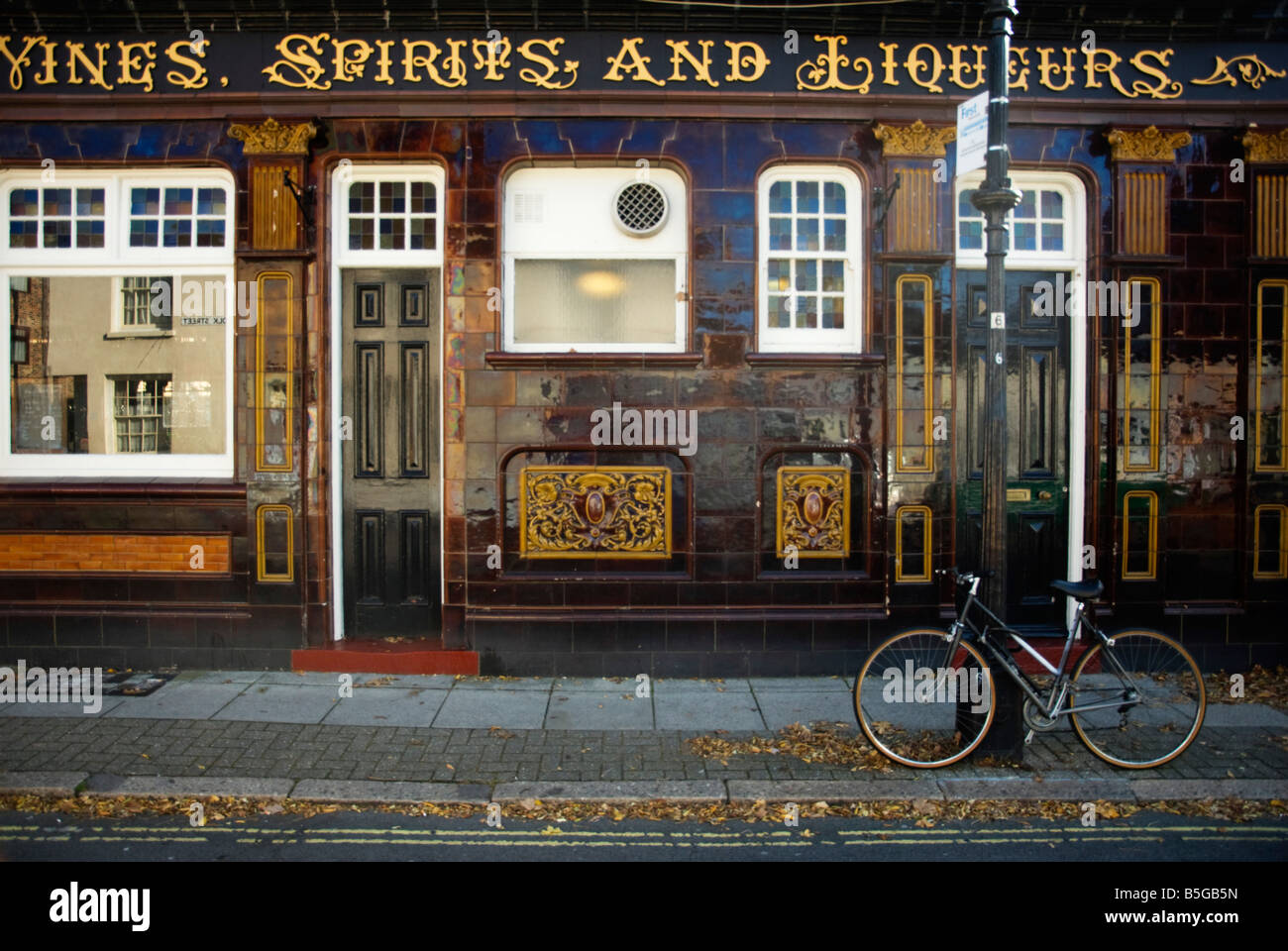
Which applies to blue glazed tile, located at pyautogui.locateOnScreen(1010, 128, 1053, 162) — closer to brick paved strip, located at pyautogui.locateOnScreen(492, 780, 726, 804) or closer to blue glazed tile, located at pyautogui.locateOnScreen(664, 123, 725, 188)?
blue glazed tile, located at pyautogui.locateOnScreen(664, 123, 725, 188)

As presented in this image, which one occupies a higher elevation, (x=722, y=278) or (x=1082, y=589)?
(x=722, y=278)

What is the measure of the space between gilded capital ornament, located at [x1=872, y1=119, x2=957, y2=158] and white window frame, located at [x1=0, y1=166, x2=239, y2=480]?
5.96 metres

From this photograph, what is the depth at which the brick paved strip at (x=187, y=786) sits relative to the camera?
16.0 feet

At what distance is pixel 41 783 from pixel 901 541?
6.58 m

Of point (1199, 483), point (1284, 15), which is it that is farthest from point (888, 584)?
point (1284, 15)

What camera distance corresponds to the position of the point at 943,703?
6340 millimetres

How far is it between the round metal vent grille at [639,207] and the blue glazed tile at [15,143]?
5.37 m

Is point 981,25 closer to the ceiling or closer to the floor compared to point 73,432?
closer to the ceiling

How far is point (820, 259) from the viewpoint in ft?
24.5

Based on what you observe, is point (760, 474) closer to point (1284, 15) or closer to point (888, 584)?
point (888, 584)

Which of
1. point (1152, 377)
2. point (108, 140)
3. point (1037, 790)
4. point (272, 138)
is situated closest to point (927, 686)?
point (1037, 790)

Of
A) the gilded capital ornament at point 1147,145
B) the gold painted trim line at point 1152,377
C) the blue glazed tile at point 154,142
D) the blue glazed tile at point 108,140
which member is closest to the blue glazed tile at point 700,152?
the gilded capital ornament at point 1147,145

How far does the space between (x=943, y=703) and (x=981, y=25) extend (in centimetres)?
595

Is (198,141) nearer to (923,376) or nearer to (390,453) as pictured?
(390,453)
